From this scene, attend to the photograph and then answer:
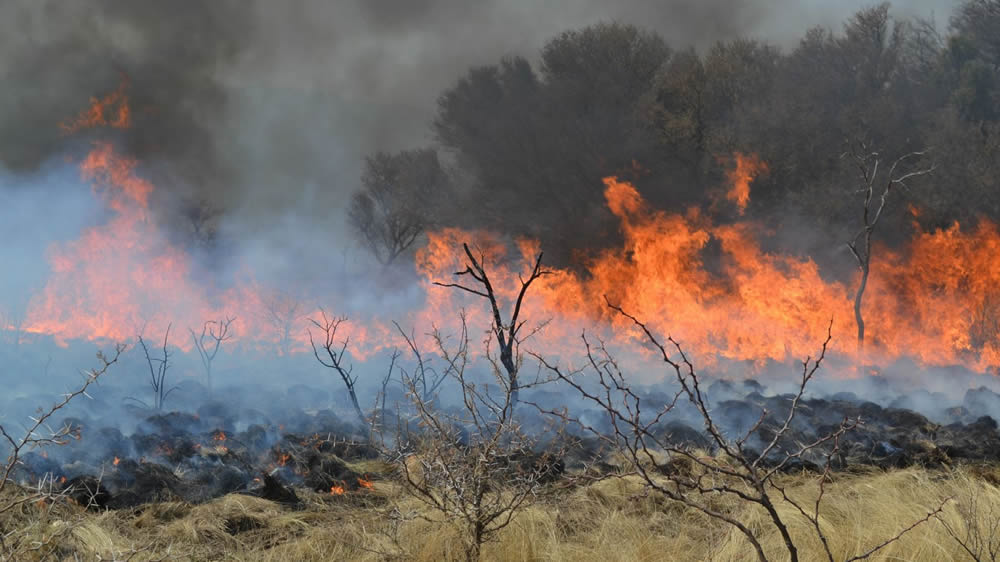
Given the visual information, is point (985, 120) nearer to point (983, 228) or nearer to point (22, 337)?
point (983, 228)

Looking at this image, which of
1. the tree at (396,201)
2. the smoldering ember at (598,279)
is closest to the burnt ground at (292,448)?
the smoldering ember at (598,279)

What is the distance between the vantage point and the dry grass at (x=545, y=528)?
5.45m

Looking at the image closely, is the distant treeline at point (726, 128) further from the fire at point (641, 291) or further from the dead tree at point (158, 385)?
the dead tree at point (158, 385)

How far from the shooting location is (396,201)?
3084cm

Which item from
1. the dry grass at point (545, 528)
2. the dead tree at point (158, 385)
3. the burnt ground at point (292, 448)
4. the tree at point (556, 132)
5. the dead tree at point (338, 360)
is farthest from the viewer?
the tree at point (556, 132)

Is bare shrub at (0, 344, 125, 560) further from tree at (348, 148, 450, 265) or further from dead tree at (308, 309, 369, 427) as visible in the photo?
tree at (348, 148, 450, 265)

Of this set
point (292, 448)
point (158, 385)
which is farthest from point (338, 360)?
point (292, 448)

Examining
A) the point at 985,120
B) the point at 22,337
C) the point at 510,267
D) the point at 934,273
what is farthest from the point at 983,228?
the point at 22,337

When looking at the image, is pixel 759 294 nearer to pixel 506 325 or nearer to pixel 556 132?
pixel 556 132

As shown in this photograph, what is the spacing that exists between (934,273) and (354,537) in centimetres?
1789

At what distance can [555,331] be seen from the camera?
23.5 m

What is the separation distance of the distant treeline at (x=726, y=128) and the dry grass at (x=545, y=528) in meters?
13.1

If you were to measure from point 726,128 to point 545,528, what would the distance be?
57.2 feet

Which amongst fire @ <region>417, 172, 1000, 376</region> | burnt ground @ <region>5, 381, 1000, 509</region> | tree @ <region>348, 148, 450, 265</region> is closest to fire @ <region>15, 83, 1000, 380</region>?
fire @ <region>417, 172, 1000, 376</region>
